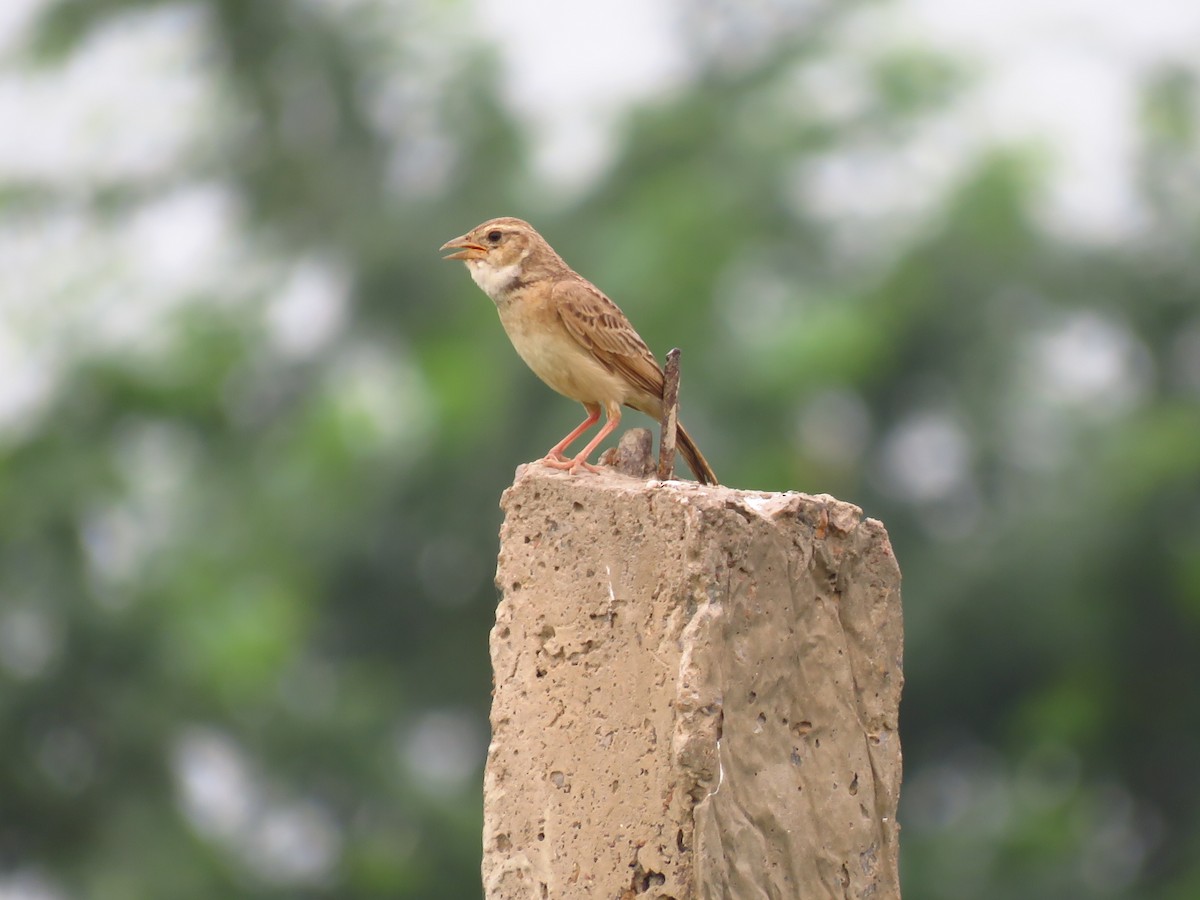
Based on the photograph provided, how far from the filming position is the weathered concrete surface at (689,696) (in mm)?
5289

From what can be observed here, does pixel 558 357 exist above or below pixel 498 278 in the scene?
below

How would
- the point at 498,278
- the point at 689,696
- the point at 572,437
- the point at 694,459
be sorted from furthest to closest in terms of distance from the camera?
the point at 498,278, the point at 694,459, the point at 572,437, the point at 689,696

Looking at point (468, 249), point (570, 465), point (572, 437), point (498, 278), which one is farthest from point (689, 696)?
point (468, 249)

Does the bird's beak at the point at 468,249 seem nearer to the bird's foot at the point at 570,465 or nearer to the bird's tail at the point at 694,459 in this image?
the bird's tail at the point at 694,459

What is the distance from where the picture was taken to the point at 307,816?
1819cm

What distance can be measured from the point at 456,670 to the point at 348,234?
13.2ft

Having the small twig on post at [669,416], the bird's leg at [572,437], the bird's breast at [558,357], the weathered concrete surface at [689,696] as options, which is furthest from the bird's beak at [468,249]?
the weathered concrete surface at [689,696]

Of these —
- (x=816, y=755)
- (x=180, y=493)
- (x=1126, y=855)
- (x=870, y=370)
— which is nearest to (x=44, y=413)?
(x=180, y=493)

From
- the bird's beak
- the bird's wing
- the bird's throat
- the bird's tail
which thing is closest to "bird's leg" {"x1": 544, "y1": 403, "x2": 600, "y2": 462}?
the bird's wing

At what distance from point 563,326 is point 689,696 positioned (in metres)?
2.31

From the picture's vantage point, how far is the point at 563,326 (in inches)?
285

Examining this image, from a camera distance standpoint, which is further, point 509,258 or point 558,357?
point 509,258

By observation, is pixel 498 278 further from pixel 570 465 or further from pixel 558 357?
pixel 570 465

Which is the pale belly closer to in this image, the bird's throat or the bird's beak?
the bird's throat
